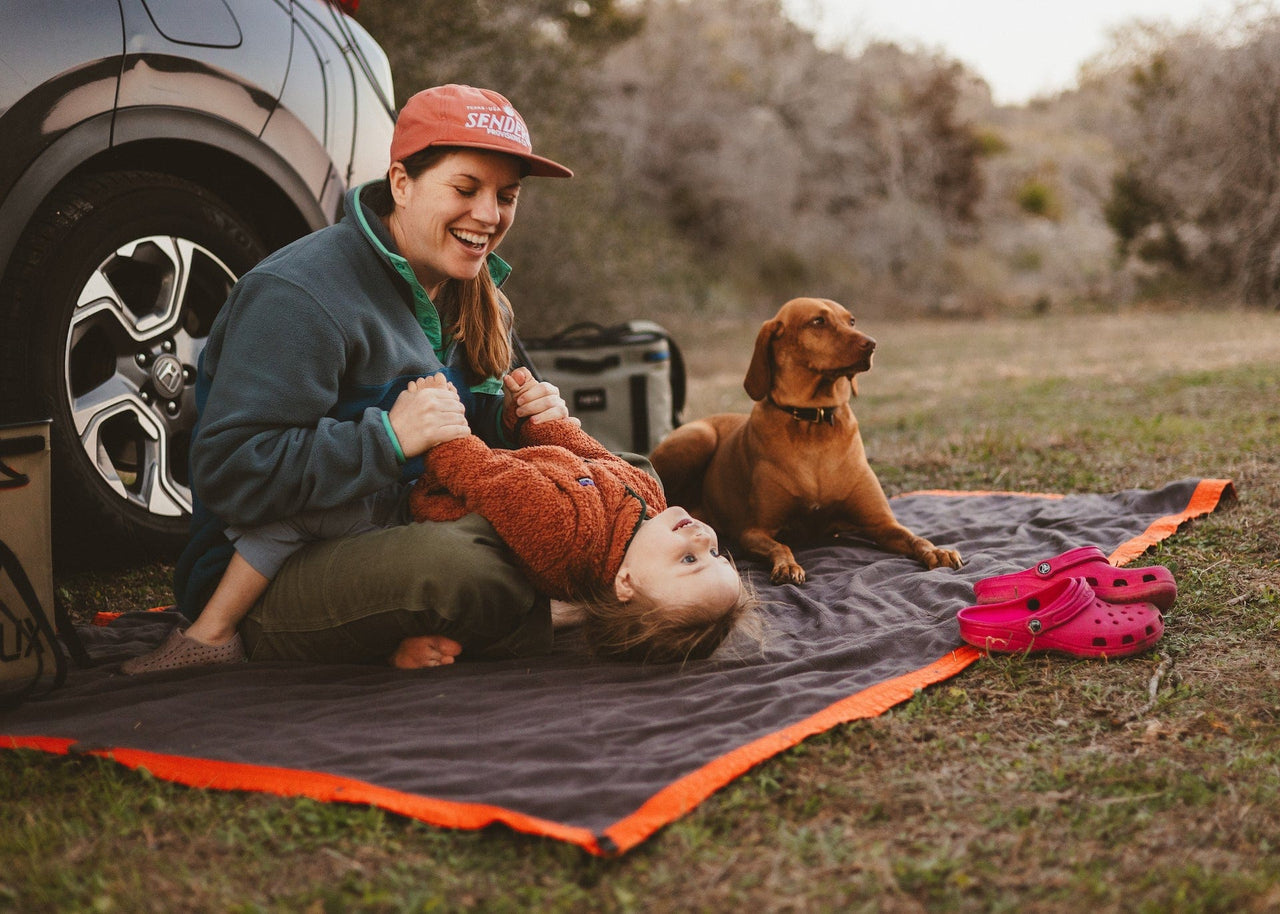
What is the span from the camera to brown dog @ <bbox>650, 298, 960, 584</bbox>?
152 inches

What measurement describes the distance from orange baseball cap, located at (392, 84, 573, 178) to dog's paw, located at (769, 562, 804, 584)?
1606mm

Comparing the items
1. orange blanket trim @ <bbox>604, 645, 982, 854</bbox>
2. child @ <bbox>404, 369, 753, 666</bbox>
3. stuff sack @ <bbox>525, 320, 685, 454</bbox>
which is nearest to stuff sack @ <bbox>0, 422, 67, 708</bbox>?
child @ <bbox>404, 369, 753, 666</bbox>

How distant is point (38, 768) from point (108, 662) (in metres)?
0.65

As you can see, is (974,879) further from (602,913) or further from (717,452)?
(717,452)

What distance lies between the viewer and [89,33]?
2691 millimetres

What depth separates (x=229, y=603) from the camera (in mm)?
2594

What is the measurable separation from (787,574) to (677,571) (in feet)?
3.49

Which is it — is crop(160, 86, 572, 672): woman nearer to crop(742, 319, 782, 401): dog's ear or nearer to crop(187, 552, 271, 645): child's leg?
crop(187, 552, 271, 645): child's leg

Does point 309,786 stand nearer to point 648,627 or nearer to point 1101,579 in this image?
point 648,627

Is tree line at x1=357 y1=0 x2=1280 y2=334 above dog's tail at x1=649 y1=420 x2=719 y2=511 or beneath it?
above

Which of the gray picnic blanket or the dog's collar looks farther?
the dog's collar

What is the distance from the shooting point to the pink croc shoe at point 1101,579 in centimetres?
273

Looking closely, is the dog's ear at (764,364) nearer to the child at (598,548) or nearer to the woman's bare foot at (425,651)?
the child at (598,548)

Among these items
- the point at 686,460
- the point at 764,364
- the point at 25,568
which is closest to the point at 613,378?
the point at 686,460
